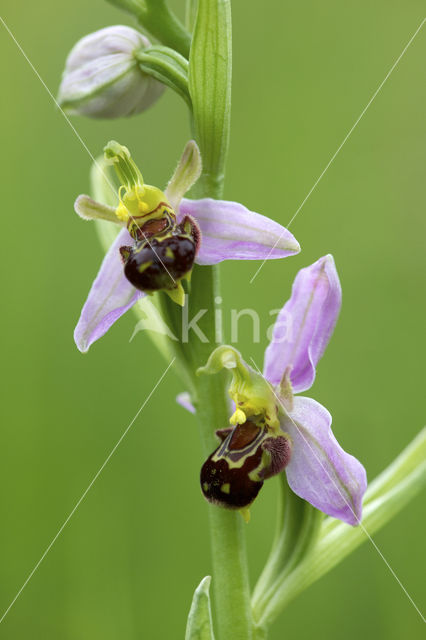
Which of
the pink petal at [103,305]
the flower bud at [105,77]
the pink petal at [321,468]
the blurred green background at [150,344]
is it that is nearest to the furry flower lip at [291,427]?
the pink petal at [321,468]

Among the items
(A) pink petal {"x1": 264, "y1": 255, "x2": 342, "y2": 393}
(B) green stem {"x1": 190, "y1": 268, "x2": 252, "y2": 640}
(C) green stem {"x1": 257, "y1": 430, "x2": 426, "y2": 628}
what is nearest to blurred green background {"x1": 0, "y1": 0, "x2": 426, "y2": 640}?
(C) green stem {"x1": 257, "y1": 430, "x2": 426, "y2": 628}

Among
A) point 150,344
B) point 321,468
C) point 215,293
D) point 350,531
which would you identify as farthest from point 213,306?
point 150,344

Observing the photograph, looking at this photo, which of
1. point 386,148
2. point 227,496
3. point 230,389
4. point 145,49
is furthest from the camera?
point 386,148

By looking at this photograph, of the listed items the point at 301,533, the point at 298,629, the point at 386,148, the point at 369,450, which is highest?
the point at 386,148

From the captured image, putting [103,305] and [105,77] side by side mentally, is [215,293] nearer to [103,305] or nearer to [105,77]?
[103,305]

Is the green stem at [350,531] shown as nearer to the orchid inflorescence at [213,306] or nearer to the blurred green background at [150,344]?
the orchid inflorescence at [213,306]

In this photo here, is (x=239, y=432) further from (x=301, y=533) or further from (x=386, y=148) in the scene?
(x=386, y=148)

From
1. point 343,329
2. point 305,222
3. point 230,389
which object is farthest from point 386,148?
point 230,389

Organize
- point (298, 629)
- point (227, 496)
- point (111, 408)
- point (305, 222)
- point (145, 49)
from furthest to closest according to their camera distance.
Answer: point (305, 222) → point (111, 408) → point (298, 629) → point (145, 49) → point (227, 496)
